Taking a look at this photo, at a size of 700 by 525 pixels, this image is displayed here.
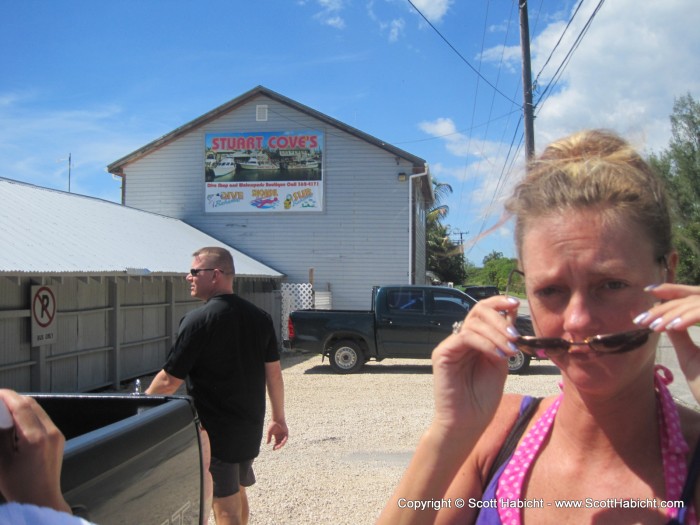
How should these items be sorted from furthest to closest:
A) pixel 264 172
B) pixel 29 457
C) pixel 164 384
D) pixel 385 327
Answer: pixel 264 172
pixel 385 327
pixel 164 384
pixel 29 457

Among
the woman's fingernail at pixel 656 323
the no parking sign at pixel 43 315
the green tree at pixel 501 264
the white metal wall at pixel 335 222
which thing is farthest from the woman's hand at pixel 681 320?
the white metal wall at pixel 335 222

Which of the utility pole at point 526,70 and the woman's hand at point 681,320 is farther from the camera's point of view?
the utility pole at point 526,70

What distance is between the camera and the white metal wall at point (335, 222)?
1947 cm

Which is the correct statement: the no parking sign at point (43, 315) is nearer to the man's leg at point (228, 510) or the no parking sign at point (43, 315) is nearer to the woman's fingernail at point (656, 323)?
the man's leg at point (228, 510)

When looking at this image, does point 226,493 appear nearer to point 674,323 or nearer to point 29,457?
point 29,457

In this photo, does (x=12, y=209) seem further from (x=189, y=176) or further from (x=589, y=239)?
(x=589, y=239)

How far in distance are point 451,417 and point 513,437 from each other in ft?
0.93

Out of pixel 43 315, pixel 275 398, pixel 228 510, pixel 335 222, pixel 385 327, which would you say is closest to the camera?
pixel 228 510

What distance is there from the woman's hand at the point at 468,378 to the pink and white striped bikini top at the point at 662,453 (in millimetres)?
184

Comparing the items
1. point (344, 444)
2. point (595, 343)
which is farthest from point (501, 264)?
point (595, 343)

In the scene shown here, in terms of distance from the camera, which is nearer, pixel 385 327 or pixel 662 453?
pixel 662 453

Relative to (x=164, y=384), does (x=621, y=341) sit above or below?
above

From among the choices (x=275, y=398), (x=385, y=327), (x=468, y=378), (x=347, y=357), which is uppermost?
(x=468, y=378)

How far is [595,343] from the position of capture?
4.42 ft
